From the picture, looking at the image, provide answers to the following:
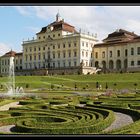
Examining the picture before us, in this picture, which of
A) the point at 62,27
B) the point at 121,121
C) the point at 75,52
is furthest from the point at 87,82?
the point at 62,27

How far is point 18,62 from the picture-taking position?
55.1 m

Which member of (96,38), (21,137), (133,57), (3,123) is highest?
(96,38)

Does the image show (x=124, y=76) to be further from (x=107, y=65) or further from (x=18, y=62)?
(x=18, y=62)

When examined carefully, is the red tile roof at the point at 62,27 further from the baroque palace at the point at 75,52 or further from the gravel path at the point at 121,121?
the gravel path at the point at 121,121

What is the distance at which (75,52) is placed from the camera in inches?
1843

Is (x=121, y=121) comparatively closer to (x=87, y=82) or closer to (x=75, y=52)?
(x=87, y=82)

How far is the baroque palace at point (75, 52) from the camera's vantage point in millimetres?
42066

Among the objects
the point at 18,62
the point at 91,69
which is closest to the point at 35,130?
the point at 91,69

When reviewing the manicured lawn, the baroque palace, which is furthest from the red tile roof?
the manicured lawn

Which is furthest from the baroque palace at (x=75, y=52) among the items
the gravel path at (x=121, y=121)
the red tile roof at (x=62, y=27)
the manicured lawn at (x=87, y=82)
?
the gravel path at (x=121, y=121)

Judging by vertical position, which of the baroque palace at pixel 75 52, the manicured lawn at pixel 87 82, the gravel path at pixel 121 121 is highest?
the baroque palace at pixel 75 52

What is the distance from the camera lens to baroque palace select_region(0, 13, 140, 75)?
42.1 meters

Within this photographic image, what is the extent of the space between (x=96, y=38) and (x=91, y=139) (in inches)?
1829

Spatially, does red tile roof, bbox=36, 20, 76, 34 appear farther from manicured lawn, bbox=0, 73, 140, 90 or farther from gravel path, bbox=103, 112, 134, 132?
gravel path, bbox=103, 112, 134, 132
